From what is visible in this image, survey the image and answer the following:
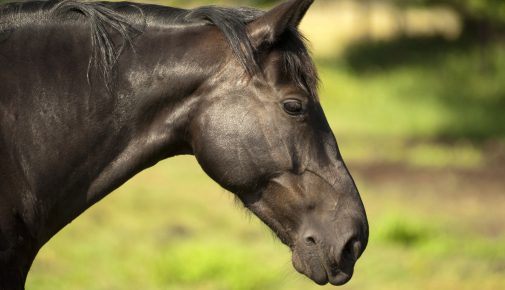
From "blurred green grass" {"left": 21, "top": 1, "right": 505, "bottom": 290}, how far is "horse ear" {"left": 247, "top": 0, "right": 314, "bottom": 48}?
1.00 meters

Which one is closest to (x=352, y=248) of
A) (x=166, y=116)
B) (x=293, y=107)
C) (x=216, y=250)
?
(x=293, y=107)

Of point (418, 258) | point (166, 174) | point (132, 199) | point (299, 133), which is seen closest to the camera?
point (299, 133)

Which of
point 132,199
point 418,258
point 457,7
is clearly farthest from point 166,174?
point 457,7

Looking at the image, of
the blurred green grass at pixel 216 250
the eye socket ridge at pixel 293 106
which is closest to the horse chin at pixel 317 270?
the eye socket ridge at pixel 293 106

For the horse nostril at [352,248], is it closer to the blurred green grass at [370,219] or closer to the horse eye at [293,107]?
the horse eye at [293,107]

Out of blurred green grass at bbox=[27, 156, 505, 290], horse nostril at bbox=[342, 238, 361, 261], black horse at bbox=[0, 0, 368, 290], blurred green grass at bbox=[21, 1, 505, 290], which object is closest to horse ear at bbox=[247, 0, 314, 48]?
black horse at bbox=[0, 0, 368, 290]

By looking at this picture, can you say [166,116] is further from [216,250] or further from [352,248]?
[216,250]

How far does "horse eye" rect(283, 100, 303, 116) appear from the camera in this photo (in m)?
3.25

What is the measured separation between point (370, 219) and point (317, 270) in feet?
24.2

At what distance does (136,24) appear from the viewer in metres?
3.34

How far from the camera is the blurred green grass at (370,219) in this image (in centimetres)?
775

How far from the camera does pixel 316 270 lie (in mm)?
3311

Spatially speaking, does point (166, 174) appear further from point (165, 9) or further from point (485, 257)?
point (165, 9)

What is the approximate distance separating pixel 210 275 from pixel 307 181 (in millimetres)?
4588
